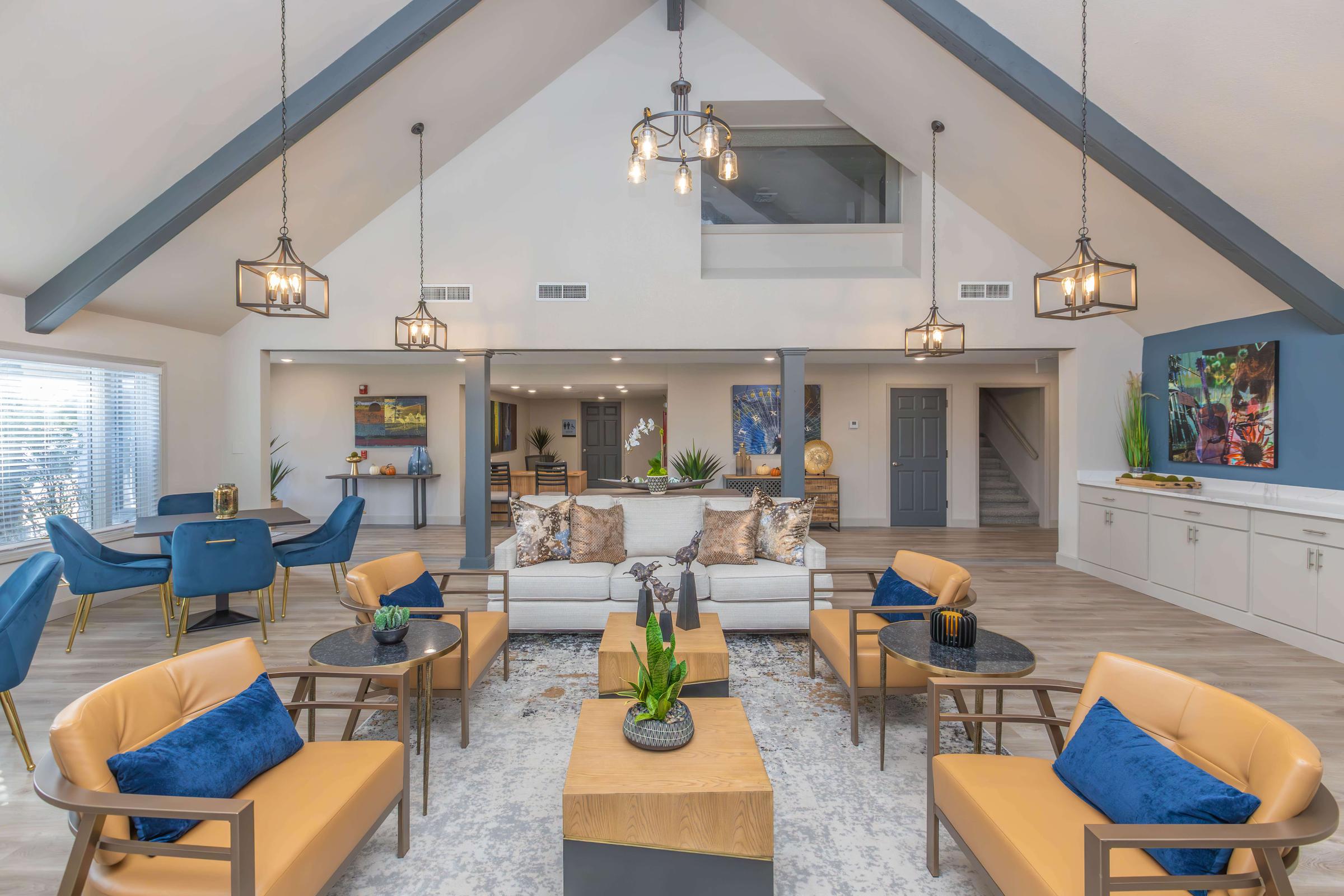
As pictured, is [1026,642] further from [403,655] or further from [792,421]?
[403,655]

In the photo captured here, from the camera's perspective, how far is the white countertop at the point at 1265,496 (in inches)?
165

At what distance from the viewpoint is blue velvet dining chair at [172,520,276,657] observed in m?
3.97

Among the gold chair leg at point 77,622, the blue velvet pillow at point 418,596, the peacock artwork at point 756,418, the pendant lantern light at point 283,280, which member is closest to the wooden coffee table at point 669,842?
the blue velvet pillow at point 418,596

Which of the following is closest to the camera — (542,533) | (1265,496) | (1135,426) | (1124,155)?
(1124,155)

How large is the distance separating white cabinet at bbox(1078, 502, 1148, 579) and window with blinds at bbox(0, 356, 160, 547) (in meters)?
8.72

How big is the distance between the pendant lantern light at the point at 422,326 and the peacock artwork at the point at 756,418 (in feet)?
13.5

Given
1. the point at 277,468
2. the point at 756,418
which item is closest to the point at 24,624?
the point at 277,468

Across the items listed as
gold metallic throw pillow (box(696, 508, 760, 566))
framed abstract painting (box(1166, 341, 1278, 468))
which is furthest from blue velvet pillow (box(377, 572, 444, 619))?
framed abstract painting (box(1166, 341, 1278, 468))

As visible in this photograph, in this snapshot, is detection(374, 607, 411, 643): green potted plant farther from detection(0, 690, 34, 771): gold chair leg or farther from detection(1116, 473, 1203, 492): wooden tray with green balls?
detection(1116, 473, 1203, 492): wooden tray with green balls

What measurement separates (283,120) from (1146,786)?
5401mm

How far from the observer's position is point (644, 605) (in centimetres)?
320

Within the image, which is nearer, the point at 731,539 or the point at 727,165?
the point at 727,165

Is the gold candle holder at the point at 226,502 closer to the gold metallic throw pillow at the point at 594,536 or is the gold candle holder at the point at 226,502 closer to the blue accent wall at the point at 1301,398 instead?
the gold metallic throw pillow at the point at 594,536

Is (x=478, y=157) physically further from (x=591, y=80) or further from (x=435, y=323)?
(x=435, y=323)
